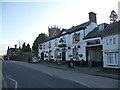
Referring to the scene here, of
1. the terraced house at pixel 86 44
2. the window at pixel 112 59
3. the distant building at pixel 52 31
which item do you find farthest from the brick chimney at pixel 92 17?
the distant building at pixel 52 31

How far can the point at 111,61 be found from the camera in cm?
2502

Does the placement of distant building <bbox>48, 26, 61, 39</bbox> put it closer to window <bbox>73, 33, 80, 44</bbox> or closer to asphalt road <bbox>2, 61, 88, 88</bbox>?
window <bbox>73, 33, 80, 44</bbox>

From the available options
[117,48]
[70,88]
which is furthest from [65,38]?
[70,88]

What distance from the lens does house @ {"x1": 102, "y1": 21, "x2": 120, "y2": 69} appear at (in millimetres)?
23781

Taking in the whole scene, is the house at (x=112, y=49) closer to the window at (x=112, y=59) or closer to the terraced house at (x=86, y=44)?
the window at (x=112, y=59)

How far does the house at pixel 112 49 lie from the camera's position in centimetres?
2378

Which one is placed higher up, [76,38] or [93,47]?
[76,38]

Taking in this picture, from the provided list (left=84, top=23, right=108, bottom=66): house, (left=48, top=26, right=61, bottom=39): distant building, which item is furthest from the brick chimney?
(left=48, top=26, right=61, bottom=39): distant building

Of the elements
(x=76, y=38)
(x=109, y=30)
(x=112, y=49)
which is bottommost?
(x=112, y=49)

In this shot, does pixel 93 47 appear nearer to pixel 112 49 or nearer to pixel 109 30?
pixel 109 30

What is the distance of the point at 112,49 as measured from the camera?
2472 centimetres

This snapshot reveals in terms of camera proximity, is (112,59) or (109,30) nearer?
(112,59)

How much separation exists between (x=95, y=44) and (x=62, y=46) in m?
12.3

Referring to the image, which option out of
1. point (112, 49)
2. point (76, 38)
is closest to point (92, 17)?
point (76, 38)
